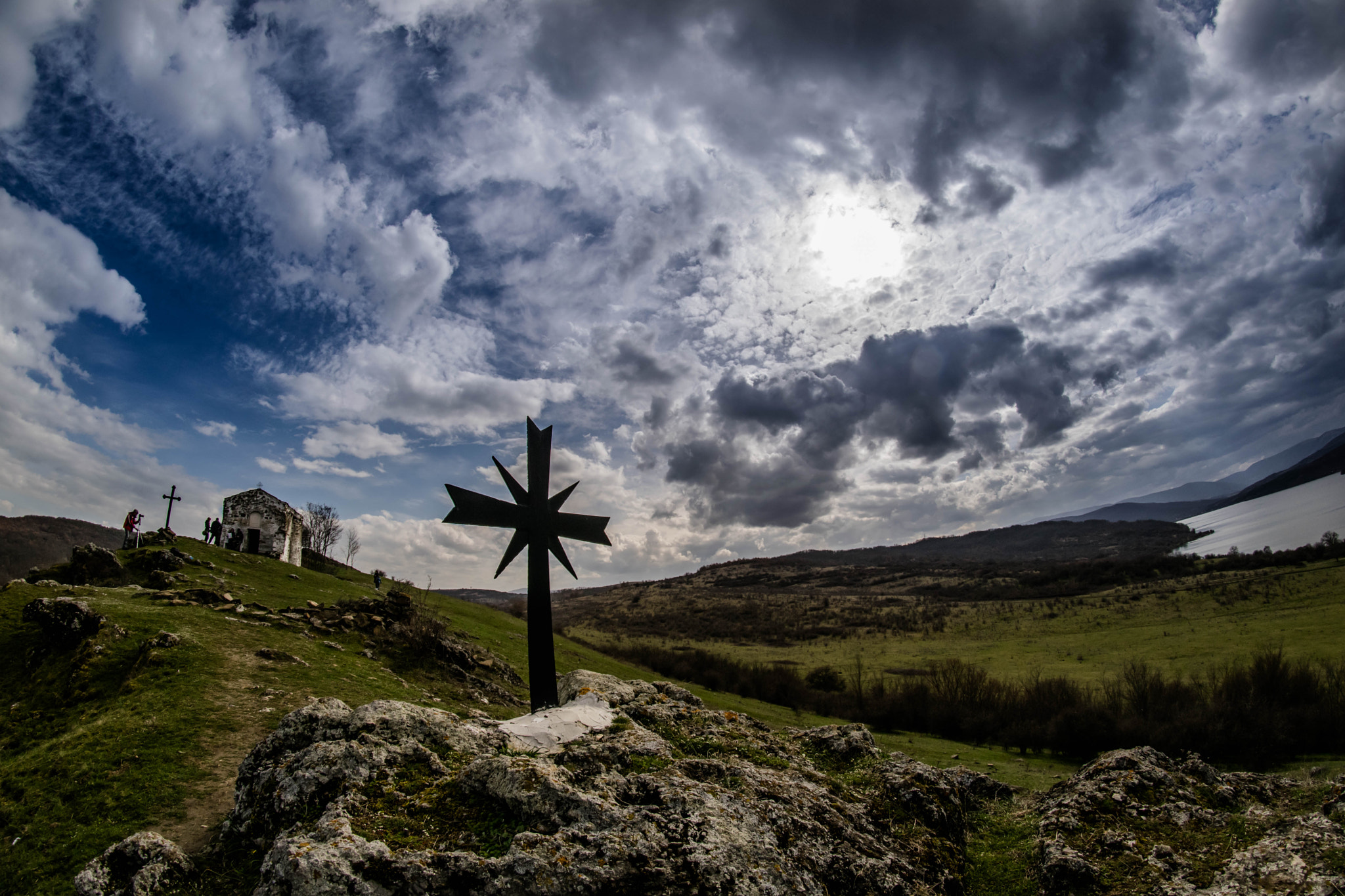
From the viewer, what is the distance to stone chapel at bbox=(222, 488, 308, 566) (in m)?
38.7

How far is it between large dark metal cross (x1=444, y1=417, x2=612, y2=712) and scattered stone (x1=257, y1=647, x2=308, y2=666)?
8.49 meters

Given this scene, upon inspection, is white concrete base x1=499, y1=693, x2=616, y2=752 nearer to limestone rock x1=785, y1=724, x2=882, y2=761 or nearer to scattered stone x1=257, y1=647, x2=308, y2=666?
limestone rock x1=785, y1=724, x2=882, y2=761

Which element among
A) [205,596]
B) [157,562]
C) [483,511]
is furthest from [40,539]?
[483,511]

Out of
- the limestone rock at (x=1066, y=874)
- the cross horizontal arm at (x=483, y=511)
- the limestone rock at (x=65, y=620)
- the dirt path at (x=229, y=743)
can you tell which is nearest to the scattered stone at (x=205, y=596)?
the limestone rock at (x=65, y=620)

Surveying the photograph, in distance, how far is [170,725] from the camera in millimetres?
10250

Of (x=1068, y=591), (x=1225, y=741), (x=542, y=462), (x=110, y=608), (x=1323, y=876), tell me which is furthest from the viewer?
(x=1068, y=591)

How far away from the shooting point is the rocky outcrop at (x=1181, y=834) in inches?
219

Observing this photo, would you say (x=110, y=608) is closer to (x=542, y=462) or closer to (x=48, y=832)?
(x=48, y=832)

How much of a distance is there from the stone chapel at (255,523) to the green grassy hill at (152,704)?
17243 millimetres

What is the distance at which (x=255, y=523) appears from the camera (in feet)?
128

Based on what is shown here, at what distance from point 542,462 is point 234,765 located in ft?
23.6

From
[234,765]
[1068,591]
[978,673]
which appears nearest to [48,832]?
[234,765]

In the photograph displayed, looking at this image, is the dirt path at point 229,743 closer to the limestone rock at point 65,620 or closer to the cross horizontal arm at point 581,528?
the limestone rock at point 65,620

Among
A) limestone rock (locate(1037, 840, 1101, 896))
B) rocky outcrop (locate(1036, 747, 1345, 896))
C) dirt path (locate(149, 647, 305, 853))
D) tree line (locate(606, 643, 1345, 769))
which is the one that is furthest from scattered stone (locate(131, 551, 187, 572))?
tree line (locate(606, 643, 1345, 769))
